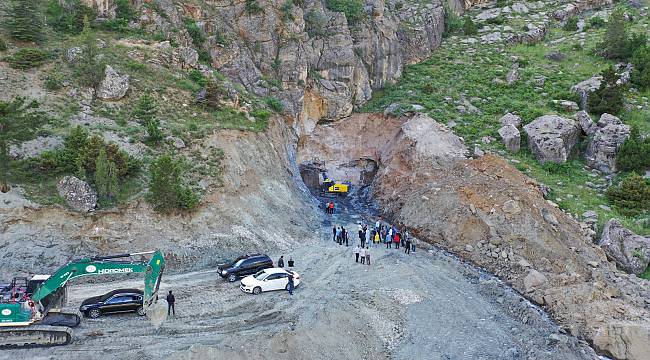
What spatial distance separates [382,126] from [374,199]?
9136mm

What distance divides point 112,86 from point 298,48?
1826 cm

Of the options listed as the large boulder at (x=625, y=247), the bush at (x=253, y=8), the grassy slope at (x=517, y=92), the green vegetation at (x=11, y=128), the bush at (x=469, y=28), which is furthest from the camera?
the bush at (x=469, y=28)

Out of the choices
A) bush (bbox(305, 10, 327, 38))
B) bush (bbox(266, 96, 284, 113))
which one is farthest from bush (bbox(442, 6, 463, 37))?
bush (bbox(266, 96, 284, 113))

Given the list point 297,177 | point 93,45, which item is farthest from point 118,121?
point 297,177

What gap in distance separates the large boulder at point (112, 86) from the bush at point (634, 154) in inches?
1458

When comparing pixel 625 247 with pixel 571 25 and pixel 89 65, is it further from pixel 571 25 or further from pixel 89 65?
pixel 571 25

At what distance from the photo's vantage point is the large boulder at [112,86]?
34125mm

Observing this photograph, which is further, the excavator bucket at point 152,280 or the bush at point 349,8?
the bush at point 349,8

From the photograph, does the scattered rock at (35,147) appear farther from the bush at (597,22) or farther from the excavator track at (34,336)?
the bush at (597,22)

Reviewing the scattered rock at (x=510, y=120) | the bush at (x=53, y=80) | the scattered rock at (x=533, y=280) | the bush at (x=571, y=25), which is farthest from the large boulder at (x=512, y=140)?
the bush at (x=53, y=80)

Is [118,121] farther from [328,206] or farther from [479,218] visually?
[479,218]

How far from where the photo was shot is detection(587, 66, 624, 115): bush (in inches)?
1678

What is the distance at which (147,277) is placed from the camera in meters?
19.5

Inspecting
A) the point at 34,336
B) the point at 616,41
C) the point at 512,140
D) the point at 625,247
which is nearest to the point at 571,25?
the point at 616,41
